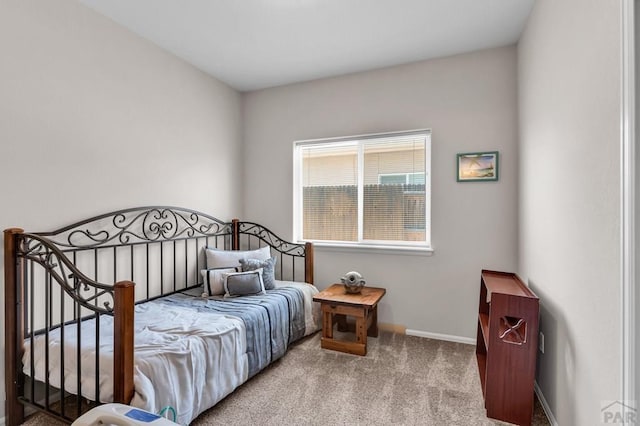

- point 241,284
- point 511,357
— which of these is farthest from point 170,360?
point 511,357

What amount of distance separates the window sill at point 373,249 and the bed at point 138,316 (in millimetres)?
487

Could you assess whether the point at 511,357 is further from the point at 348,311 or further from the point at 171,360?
the point at 171,360

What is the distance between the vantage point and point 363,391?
7.02 feet

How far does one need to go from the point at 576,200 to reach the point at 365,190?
6.51 ft

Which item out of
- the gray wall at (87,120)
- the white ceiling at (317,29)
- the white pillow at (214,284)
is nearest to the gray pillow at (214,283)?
the white pillow at (214,284)

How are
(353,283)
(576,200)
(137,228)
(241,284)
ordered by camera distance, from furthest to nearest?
(353,283) → (241,284) → (137,228) → (576,200)

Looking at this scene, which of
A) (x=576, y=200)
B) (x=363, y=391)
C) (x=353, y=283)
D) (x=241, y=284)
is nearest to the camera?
(x=576, y=200)

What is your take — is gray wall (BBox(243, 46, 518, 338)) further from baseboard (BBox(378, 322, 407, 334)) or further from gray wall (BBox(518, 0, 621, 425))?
gray wall (BBox(518, 0, 621, 425))

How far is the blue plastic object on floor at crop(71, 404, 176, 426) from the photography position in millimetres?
1202

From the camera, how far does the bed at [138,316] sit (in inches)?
62.3

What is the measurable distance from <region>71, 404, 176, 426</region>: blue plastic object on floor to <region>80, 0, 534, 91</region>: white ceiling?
7.89ft

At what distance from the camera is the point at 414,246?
122 inches

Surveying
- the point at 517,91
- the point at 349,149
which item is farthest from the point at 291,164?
the point at 517,91

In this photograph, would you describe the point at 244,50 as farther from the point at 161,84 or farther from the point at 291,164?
the point at 291,164
